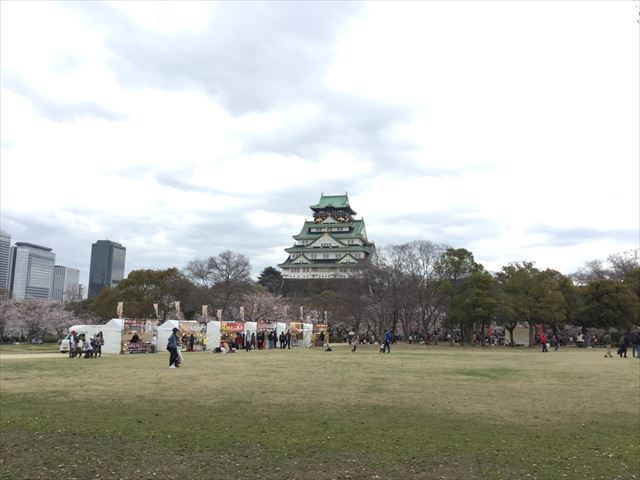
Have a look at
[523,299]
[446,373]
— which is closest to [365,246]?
[523,299]

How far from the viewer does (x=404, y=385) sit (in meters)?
12.9

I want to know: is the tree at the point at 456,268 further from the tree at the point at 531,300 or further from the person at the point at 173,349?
the person at the point at 173,349

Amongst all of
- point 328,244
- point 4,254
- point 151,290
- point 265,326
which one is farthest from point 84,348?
point 4,254

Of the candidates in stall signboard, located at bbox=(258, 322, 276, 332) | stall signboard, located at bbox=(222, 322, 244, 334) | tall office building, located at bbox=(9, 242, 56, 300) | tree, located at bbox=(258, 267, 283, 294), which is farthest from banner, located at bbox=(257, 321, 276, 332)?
tall office building, located at bbox=(9, 242, 56, 300)

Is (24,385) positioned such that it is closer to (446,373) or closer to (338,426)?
(338,426)

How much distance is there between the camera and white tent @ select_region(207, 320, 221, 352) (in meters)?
35.0

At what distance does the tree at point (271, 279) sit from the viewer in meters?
80.4

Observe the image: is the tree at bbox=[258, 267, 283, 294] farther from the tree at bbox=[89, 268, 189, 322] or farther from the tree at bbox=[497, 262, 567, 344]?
the tree at bbox=[497, 262, 567, 344]

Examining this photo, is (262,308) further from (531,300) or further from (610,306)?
(610,306)

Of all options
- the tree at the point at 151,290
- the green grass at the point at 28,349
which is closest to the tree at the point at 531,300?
the tree at the point at 151,290

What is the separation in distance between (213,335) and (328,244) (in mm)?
57836

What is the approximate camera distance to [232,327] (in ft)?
119

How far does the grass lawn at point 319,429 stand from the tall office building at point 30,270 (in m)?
127

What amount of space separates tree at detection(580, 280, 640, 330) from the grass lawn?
1359 inches
